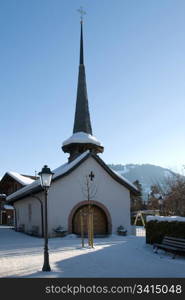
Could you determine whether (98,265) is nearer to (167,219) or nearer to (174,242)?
(174,242)

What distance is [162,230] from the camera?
13.4 m

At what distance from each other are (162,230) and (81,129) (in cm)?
1694

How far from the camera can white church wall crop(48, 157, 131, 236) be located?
20.9 metres

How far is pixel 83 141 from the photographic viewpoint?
2634 cm

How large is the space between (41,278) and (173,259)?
5054 millimetres

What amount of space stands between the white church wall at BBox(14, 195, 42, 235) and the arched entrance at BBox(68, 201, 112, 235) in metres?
2.47

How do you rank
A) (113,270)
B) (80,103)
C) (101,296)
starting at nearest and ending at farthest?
(101,296) < (113,270) < (80,103)

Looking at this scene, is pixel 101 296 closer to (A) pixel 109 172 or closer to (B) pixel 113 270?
(B) pixel 113 270

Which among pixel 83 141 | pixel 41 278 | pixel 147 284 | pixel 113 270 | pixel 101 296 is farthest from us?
pixel 83 141

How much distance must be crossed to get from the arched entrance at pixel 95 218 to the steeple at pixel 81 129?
17.7 feet

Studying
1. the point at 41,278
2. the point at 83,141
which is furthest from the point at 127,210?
the point at 41,278

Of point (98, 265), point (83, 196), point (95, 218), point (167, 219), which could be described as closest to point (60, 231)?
point (83, 196)

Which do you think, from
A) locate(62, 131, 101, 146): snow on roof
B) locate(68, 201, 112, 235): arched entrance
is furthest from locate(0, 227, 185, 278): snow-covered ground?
locate(62, 131, 101, 146): snow on roof

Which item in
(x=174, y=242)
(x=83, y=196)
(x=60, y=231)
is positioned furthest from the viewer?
(x=83, y=196)
